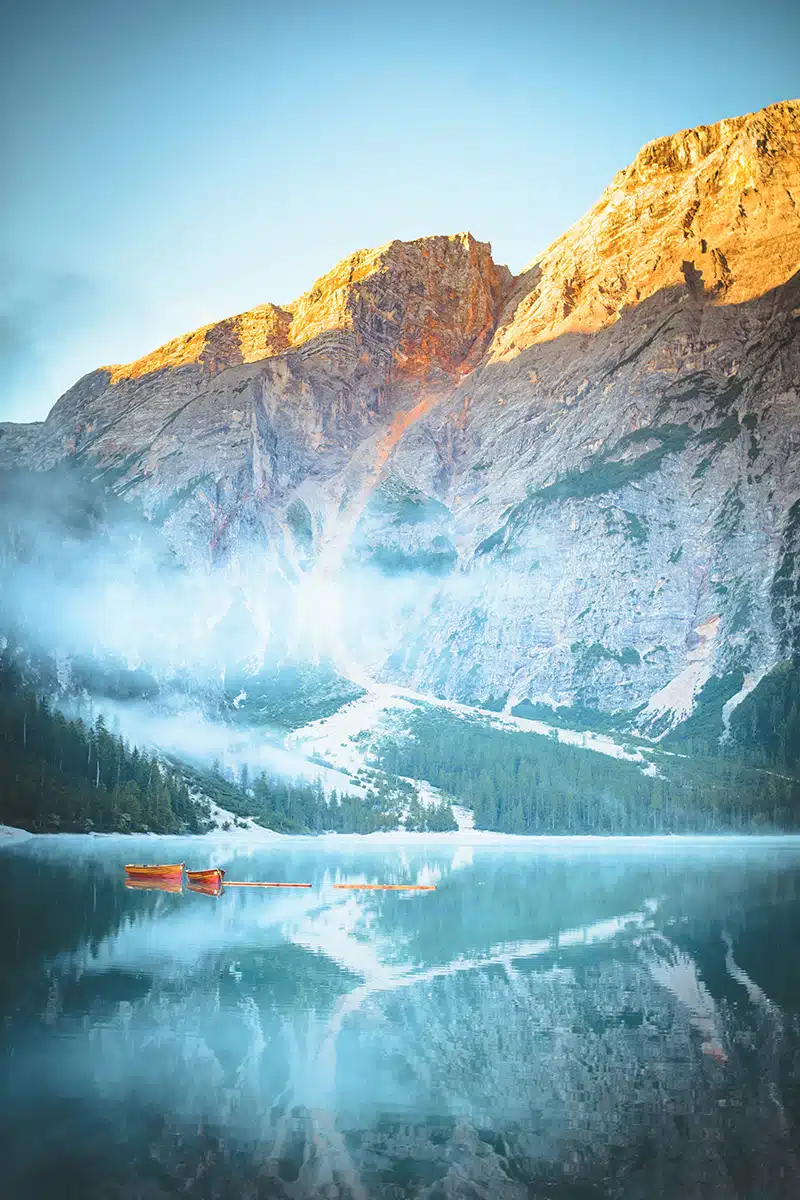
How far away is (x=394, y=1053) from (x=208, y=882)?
59.9 metres

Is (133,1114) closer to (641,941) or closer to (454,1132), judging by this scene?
(454,1132)

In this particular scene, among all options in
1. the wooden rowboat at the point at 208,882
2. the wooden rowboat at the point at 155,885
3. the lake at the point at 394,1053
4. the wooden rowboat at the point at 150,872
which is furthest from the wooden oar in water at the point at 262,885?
the lake at the point at 394,1053

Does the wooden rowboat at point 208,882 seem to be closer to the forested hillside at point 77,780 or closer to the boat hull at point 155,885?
the boat hull at point 155,885

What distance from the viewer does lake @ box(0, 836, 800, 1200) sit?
23906mm

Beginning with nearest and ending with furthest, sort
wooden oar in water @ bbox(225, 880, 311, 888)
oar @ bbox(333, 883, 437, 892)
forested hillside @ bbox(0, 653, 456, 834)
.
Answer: wooden oar in water @ bbox(225, 880, 311, 888)
oar @ bbox(333, 883, 437, 892)
forested hillside @ bbox(0, 653, 456, 834)

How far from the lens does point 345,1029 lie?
37.6 m

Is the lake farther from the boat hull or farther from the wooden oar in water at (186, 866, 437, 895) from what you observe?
the wooden oar in water at (186, 866, 437, 895)

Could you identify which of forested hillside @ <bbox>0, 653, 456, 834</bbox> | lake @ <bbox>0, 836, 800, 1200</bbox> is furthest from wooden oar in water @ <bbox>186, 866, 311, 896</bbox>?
forested hillside @ <bbox>0, 653, 456, 834</bbox>

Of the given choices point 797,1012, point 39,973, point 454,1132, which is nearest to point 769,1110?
point 454,1132

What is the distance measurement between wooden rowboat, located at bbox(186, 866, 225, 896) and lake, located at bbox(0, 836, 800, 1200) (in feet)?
50.5

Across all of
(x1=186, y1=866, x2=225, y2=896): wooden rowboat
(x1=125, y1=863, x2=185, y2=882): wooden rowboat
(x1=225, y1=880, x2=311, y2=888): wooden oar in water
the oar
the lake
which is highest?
the lake

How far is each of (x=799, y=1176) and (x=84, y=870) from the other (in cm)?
8176

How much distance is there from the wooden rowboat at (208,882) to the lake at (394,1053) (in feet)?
50.5

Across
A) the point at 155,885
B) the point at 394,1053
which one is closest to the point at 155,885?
the point at 155,885
